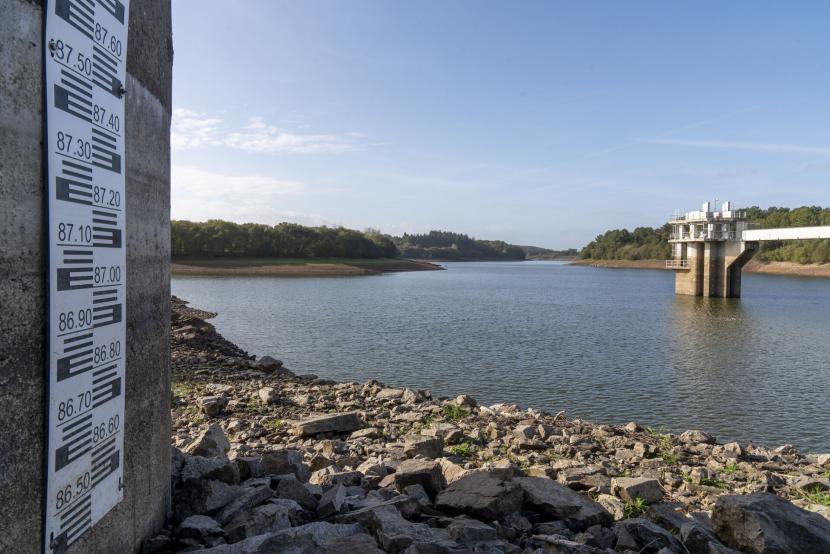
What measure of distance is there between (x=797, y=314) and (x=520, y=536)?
43.4 m

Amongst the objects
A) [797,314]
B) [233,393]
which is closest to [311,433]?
[233,393]

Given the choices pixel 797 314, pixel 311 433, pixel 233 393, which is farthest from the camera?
pixel 797 314

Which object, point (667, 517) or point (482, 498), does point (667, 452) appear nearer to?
point (667, 517)

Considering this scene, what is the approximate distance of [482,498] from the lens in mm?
5270

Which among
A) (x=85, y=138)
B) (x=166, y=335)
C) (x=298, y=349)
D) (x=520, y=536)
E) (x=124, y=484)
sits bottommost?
(x=298, y=349)

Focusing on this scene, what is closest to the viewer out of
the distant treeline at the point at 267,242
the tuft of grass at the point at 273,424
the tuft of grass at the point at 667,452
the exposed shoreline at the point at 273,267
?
the tuft of grass at the point at 667,452

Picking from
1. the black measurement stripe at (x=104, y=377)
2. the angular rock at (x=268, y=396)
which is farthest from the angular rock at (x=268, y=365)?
the black measurement stripe at (x=104, y=377)

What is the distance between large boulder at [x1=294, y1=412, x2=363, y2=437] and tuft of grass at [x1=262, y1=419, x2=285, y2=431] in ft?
1.73

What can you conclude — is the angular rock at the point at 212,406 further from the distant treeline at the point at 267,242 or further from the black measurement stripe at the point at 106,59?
the distant treeline at the point at 267,242

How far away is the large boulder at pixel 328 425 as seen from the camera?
9.10 meters

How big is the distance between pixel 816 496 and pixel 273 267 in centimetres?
9881

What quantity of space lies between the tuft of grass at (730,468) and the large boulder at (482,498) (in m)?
4.63

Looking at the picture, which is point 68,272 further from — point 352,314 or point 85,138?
point 352,314

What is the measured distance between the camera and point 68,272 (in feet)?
9.48
